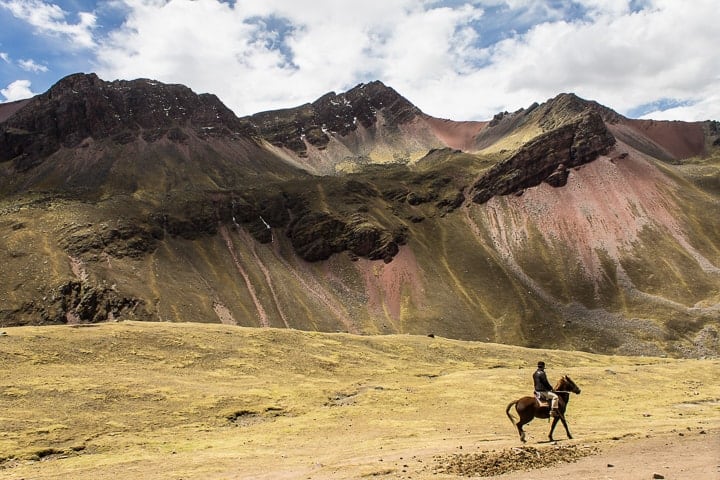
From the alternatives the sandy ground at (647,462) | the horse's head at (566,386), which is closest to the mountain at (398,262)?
the horse's head at (566,386)

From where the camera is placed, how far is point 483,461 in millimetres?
21656

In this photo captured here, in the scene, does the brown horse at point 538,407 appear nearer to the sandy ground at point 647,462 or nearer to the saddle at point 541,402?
the saddle at point 541,402

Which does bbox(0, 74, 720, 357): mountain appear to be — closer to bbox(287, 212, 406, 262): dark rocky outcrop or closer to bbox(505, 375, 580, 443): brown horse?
bbox(287, 212, 406, 262): dark rocky outcrop

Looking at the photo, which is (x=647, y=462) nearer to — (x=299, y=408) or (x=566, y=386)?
(x=566, y=386)

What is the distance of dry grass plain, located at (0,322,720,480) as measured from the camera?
24328 mm

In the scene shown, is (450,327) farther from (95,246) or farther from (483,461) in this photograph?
(483,461)

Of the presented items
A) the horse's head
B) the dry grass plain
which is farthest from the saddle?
the dry grass plain

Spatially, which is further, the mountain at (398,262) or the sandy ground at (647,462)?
the mountain at (398,262)

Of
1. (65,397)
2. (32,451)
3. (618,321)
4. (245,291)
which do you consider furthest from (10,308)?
(618,321)

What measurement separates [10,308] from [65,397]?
96225 millimetres

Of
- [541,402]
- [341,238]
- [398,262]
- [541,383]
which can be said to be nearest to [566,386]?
[541,383]

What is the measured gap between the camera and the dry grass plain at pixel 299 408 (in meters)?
24.3

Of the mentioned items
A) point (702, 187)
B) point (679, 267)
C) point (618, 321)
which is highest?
point (702, 187)

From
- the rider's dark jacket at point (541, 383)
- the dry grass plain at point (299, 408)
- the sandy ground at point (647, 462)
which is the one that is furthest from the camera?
the rider's dark jacket at point (541, 383)
